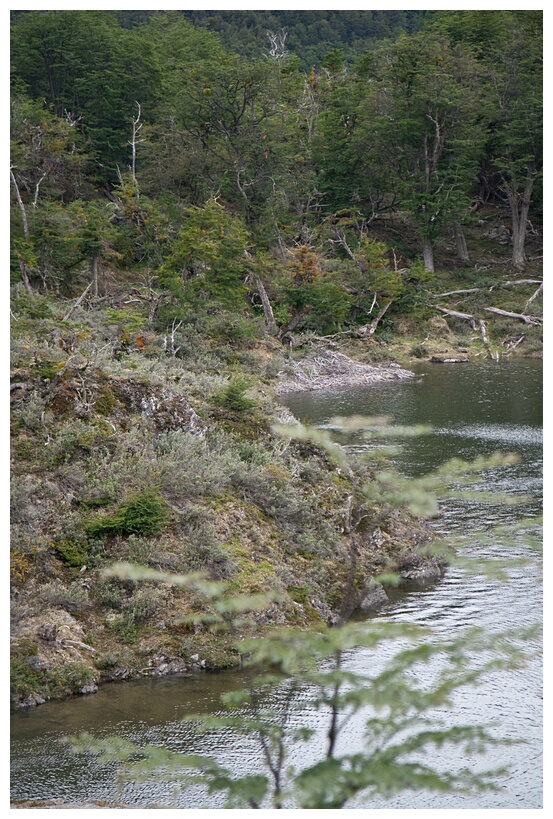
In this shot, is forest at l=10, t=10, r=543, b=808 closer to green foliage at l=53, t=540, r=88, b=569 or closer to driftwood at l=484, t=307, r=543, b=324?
green foliage at l=53, t=540, r=88, b=569

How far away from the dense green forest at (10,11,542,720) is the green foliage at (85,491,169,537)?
0.10 feet

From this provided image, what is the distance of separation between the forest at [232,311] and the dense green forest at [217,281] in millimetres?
66

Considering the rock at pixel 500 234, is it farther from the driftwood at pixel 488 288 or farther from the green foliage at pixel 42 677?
the green foliage at pixel 42 677

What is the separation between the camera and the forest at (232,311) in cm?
973

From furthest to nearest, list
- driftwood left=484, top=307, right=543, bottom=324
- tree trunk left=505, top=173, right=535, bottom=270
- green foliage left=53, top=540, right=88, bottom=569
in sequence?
tree trunk left=505, top=173, right=535, bottom=270, driftwood left=484, top=307, right=543, bottom=324, green foliage left=53, top=540, right=88, bottom=569

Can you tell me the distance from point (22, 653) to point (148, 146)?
3696 cm

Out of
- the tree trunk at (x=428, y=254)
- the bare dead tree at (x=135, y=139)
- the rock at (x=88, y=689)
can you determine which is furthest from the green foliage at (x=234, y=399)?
the tree trunk at (x=428, y=254)

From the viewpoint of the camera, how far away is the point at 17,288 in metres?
26.6

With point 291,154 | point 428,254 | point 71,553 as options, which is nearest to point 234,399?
point 71,553

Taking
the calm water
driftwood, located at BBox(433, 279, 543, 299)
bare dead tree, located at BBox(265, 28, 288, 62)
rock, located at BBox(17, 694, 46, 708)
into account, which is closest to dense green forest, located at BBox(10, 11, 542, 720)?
rock, located at BBox(17, 694, 46, 708)

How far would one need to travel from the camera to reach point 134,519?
35.4 ft

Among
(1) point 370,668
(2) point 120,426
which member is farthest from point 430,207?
(1) point 370,668

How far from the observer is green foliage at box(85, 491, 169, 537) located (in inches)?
421

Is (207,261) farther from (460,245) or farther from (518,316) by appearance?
(460,245)
